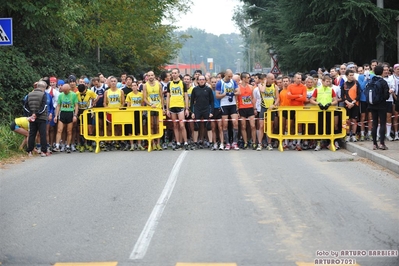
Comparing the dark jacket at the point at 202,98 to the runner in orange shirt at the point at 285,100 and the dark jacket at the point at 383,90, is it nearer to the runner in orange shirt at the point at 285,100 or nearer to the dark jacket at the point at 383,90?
the runner in orange shirt at the point at 285,100

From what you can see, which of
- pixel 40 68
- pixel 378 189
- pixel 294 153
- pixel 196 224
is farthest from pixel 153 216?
pixel 40 68

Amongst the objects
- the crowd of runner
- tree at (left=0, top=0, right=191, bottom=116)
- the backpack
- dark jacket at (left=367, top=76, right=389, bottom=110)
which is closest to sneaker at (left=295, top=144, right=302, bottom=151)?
the crowd of runner

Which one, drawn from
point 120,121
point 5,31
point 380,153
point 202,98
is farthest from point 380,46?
point 5,31

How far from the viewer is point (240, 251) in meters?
8.27

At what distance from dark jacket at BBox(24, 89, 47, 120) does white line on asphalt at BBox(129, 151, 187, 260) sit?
220 inches

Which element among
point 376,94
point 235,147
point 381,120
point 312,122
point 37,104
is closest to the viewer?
point 376,94

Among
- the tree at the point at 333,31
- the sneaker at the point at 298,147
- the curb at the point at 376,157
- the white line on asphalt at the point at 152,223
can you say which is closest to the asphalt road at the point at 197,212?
the white line on asphalt at the point at 152,223

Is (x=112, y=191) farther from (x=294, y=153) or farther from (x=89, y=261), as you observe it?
(x=294, y=153)

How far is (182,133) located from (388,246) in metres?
12.7

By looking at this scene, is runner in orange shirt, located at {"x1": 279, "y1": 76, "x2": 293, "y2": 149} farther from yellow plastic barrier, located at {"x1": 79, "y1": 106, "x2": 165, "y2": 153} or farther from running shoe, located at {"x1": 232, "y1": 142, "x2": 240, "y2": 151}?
yellow plastic barrier, located at {"x1": 79, "y1": 106, "x2": 165, "y2": 153}

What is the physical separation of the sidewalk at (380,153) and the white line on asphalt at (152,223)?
4.44 meters

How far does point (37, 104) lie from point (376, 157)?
8346mm

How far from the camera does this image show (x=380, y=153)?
17.3m

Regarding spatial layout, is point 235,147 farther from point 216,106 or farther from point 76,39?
point 76,39
